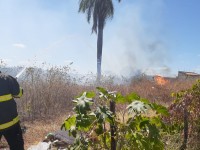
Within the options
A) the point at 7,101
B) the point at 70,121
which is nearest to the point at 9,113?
the point at 7,101

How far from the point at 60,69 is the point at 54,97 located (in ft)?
3.57

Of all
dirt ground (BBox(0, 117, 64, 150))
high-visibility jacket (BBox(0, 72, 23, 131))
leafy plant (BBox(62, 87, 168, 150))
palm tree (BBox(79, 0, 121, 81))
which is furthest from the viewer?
palm tree (BBox(79, 0, 121, 81))

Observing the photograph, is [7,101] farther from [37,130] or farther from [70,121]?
[37,130]

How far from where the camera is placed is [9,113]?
202 inches

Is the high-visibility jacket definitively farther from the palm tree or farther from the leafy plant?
the palm tree

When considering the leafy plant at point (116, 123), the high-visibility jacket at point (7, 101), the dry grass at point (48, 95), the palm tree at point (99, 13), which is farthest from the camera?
the palm tree at point (99, 13)

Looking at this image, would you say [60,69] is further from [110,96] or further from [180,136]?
[110,96]

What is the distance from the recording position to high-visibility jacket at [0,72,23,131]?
5102 mm

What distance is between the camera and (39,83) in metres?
12.2

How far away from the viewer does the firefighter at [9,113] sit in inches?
201

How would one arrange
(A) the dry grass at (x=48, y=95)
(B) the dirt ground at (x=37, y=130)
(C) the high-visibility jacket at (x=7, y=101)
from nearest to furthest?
(C) the high-visibility jacket at (x=7, y=101) → (B) the dirt ground at (x=37, y=130) → (A) the dry grass at (x=48, y=95)

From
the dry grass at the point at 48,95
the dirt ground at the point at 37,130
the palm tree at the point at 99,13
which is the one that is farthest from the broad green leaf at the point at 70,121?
the palm tree at the point at 99,13

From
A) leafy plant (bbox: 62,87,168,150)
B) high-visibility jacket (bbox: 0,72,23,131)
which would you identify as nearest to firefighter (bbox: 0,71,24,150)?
high-visibility jacket (bbox: 0,72,23,131)

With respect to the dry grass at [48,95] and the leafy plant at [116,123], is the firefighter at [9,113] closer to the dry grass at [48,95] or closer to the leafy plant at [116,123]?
the leafy plant at [116,123]
